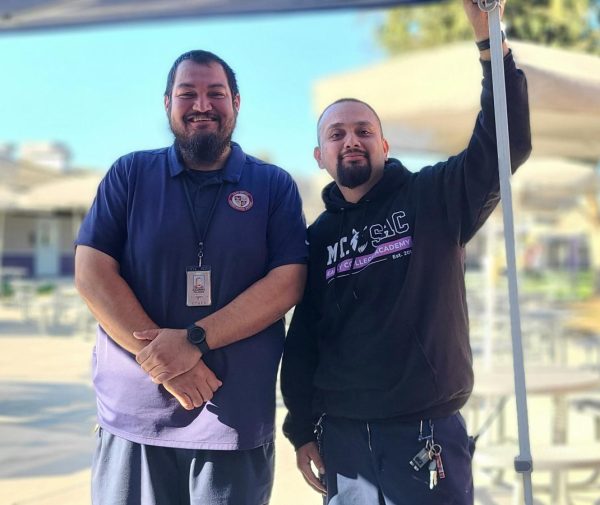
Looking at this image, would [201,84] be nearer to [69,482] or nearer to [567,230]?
[69,482]

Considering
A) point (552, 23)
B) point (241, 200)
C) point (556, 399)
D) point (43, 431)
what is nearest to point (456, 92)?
point (556, 399)

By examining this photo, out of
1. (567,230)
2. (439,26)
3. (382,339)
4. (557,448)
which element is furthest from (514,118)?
(567,230)

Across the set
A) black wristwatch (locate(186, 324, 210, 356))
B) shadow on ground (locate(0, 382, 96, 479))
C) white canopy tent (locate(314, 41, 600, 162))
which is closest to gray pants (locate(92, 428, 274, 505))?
black wristwatch (locate(186, 324, 210, 356))

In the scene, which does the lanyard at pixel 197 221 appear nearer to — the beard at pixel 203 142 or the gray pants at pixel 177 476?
the beard at pixel 203 142

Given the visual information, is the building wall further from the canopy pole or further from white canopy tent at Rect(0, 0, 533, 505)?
the canopy pole

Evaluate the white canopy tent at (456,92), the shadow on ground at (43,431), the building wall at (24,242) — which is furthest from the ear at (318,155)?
the building wall at (24,242)

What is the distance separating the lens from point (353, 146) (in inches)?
71.9

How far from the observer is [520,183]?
8.06 meters

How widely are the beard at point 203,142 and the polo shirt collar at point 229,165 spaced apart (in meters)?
0.03

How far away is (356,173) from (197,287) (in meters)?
0.51

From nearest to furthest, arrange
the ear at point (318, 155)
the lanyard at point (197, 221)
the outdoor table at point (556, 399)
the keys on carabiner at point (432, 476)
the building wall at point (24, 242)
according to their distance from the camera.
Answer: the keys on carabiner at point (432, 476), the lanyard at point (197, 221), the ear at point (318, 155), the outdoor table at point (556, 399), the building wall at point (24, 242)

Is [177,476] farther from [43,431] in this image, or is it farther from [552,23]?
[552,23]

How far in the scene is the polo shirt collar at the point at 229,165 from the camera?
1.78 m

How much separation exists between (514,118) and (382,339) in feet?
2.00
